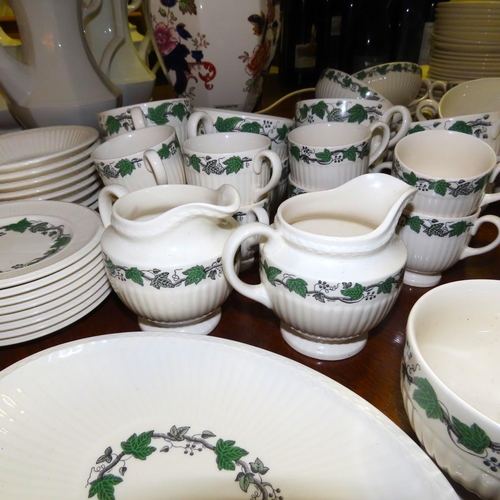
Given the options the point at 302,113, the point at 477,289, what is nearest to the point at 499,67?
the point at 302,113

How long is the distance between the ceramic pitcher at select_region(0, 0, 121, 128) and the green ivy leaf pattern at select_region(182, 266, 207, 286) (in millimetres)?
465

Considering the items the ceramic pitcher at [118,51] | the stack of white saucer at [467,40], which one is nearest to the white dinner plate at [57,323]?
the ceramic pitcher at [118,51]

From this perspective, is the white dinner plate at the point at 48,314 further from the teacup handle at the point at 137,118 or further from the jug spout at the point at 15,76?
the jug spout at the point at 15,76

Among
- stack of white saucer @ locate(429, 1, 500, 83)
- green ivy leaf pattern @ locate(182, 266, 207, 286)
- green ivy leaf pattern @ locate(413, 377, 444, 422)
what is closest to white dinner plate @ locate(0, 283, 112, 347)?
green ivy leaf pattern @ locate(182, 266, 207, 286)

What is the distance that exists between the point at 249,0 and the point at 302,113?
19 centimetres

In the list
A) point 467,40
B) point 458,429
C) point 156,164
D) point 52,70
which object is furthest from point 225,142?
point 467,40

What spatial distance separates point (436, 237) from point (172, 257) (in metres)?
0.30

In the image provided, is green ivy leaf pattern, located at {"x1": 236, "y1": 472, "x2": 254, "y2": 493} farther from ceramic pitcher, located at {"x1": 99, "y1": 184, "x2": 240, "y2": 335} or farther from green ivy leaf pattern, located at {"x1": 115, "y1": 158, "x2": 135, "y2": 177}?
green ivy leaf pattern, located at {"x1": 115, "y1": 158, "x2": 135, "y2": 177}

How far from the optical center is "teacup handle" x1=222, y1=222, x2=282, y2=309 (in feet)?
1.28

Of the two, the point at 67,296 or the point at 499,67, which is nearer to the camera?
the point at 67,296

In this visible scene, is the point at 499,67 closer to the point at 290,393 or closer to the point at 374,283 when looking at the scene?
the point at 374,283

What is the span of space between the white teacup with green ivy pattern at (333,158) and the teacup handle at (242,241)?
178mm

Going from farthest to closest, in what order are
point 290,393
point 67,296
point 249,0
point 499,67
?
1. point 499,67
2. point 249,0
3. point 67,296
4. point 290,393

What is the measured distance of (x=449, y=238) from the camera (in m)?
0.48
